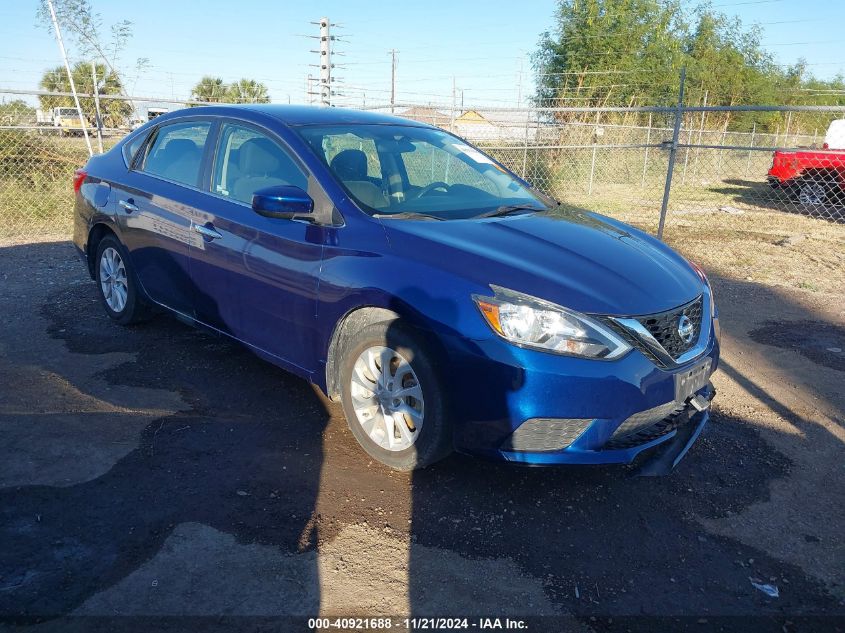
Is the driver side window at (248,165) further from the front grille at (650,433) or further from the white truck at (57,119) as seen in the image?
the white truck at (57,119)

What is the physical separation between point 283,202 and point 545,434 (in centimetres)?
171

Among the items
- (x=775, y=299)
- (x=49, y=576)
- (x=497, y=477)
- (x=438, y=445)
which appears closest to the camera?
(x=49, y=576)

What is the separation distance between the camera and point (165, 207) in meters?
4.49

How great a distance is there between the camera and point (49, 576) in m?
2.55

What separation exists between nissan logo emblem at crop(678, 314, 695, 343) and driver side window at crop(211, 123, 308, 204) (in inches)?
79.7

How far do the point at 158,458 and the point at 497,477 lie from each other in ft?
5.57

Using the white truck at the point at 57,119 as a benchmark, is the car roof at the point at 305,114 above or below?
above

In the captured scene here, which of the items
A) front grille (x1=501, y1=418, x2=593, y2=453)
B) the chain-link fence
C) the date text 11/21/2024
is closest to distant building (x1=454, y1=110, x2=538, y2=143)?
the chain-link fence

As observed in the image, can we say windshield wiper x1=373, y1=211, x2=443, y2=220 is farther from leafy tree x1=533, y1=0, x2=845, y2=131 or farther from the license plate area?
leafy tree x1=533, y1=0, x2=845, y2=131

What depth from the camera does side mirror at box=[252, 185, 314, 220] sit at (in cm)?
346

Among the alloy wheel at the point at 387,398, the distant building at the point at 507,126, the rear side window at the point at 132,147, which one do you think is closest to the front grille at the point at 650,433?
the alloy wheel at the point at 387,398

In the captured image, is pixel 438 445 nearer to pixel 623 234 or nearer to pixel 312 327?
pixel 312 327

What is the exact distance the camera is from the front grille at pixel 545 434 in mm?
2898

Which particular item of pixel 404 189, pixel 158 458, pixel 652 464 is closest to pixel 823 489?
pixel 652 464
